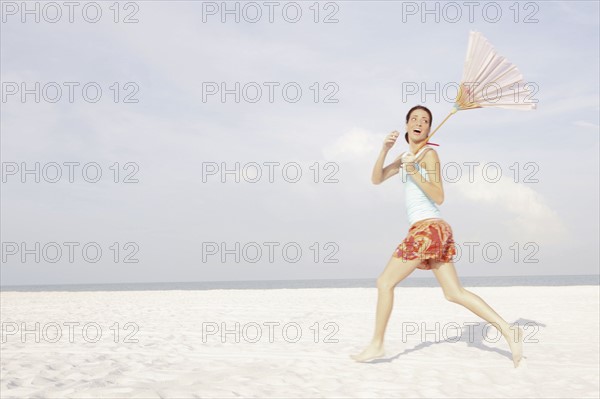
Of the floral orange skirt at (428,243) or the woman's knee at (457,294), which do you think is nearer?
the floral orange skirt at (428,243)

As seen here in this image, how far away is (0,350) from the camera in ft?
19.2

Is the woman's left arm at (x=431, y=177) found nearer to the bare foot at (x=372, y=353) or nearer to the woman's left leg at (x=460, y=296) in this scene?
the woman's left leg at (x=460, y=296)

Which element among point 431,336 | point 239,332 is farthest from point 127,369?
point 431,336

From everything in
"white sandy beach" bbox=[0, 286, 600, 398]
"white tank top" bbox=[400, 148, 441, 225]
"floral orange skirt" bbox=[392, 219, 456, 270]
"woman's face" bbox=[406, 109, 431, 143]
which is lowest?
"white sandy beach" bbox=[0, 286, 600, 398]

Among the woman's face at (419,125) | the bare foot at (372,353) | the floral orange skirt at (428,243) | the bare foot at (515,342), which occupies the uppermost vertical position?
the woman's face at (419,125)

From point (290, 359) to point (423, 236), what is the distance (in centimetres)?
193

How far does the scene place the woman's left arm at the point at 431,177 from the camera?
4.58 meters

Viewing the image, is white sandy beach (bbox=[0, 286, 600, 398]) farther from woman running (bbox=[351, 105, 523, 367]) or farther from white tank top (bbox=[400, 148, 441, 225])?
white tank top (bbox=[400, 148, 441, 225])

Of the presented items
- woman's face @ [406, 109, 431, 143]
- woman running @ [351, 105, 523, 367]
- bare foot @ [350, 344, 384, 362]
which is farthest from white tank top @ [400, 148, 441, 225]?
bare foot @ [350, 344, 384, 362]

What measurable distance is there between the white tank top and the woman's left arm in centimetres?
5

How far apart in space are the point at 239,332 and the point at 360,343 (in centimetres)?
190

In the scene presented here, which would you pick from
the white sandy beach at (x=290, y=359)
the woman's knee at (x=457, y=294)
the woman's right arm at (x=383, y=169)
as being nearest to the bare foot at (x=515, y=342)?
the white sandy beach at (x=290, y=359)

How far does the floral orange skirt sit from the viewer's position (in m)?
4.59

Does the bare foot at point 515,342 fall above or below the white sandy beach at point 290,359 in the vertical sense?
above
